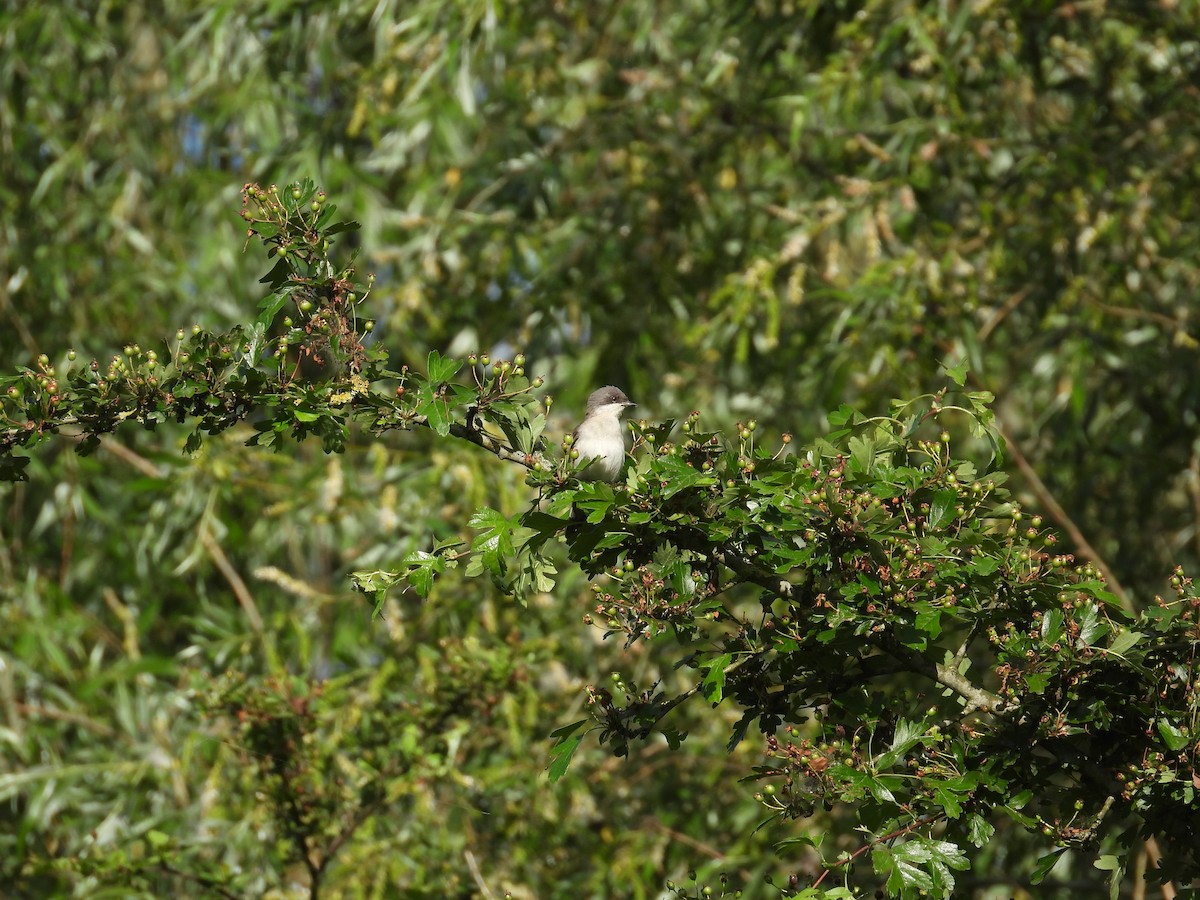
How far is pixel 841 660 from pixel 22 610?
18.4 ft

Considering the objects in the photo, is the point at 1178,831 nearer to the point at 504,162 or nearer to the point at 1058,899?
the point at 1058,899

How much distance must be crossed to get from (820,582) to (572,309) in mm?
3909

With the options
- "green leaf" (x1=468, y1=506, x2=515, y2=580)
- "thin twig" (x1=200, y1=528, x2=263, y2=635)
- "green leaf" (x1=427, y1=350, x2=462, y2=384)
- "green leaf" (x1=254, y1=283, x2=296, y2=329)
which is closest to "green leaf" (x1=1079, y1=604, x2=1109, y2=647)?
"green leaf" (x1=468, y1=506, x2=515, y2=580)

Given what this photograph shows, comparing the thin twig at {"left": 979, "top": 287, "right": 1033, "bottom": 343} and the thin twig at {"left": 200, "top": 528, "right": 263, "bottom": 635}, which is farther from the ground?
the thin twig at {"left": 979, "top": 287, "right": 1033, "bottom": 343}

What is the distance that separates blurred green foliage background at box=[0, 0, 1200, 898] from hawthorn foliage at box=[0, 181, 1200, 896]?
2.20m

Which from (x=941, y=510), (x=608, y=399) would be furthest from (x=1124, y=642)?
(x=608, y=399)

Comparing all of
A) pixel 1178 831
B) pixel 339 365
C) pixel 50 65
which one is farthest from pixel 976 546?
pixel 50 65

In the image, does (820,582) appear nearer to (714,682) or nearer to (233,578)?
(714,682)

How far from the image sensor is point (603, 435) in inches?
173

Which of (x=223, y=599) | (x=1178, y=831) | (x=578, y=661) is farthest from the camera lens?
A: (x=223, y=599)

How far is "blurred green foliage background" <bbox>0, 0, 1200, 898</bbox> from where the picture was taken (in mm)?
5734

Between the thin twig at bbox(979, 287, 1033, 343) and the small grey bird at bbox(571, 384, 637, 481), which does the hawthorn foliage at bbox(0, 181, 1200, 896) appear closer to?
the small grey bird at bbox(571, 384, 637, 481)

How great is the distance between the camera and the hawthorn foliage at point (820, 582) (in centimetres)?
250

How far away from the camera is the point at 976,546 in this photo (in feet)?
8.68
